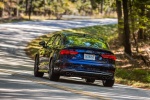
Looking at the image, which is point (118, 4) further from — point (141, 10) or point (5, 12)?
point (5, 12)

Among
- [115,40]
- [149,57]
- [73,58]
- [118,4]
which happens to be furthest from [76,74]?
[115,40]

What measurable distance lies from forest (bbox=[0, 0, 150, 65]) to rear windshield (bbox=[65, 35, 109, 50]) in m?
11.0

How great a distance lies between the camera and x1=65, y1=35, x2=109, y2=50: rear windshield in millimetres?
13683

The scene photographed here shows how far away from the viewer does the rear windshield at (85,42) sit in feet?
44.9

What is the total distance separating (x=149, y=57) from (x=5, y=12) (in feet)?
183

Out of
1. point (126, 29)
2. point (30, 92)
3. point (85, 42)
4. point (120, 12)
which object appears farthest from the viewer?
point (120, 12)

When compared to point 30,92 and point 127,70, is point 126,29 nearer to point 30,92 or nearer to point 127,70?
point 127,70

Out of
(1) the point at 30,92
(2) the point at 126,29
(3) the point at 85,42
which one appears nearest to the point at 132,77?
(3) the point at 85,42

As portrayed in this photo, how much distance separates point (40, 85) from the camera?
1191 cm

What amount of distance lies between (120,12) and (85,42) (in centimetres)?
2100

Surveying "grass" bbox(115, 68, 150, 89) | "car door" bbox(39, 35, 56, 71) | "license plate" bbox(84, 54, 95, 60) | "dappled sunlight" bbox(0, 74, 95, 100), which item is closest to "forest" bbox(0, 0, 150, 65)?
"grass" bbox(115, 68, 150, 89)

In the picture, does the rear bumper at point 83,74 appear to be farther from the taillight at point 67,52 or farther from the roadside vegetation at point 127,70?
the roadside vegetation at point 127,70

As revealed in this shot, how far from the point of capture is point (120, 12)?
3453 cm

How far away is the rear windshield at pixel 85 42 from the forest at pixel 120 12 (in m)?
11.0
